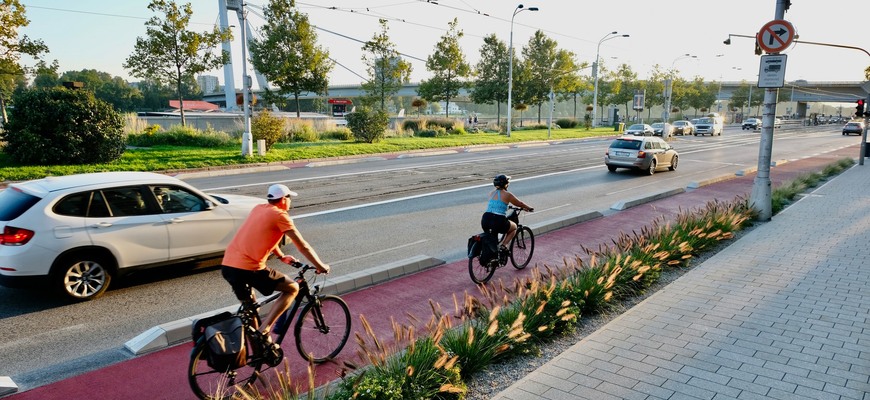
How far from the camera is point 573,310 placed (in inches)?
233

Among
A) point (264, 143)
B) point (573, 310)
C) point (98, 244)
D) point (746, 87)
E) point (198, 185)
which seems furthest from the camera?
point (746, 87)

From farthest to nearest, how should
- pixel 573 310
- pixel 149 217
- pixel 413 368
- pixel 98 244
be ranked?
pixel 149 217, pixel 98 244, pixel 573 310, pixel 413 368

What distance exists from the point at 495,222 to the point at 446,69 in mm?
40434

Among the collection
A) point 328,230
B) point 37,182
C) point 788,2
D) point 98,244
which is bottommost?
point 328,230

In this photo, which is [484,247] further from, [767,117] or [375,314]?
[767,117]

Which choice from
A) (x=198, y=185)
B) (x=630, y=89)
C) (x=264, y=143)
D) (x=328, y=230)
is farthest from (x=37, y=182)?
(x=630, y=89)

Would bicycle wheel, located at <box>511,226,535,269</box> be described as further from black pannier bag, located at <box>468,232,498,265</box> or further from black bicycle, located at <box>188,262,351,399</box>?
black bicycle, located at <box>188,262,351,399</box>

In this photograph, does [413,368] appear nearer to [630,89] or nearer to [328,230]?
[328,230]

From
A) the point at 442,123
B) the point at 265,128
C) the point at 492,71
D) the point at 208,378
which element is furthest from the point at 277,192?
the point at 492,71

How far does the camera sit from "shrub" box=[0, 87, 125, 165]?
58.8ft

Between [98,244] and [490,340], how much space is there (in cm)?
489

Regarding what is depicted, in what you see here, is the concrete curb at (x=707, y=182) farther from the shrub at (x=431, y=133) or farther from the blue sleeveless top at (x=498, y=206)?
the shrub at (x=431, y=133)

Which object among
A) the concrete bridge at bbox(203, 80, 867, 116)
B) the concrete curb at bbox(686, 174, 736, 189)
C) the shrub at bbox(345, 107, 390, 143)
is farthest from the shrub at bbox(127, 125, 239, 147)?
the concrete bridge at bbox(203, 80, 867, 116)

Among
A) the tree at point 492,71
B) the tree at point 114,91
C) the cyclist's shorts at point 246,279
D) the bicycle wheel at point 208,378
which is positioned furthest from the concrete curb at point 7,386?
the tree at point 114,91
